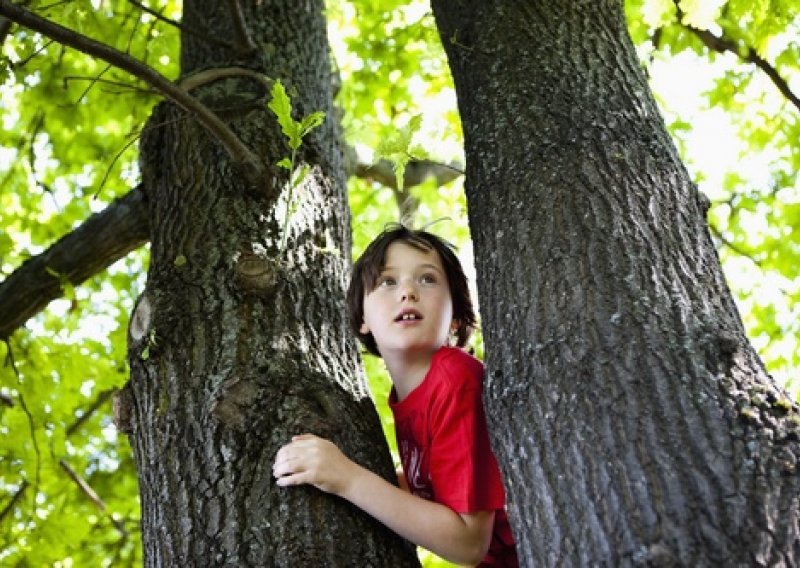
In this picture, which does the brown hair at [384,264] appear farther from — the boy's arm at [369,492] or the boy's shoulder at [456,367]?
the boy's arm at [369,492]

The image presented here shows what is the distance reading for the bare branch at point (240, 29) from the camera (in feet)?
9.78

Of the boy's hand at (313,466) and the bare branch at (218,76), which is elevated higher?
the bare branch at (218,76)

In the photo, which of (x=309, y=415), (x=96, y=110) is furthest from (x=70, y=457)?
(x=309, y=415)

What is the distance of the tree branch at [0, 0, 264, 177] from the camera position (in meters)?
1.93

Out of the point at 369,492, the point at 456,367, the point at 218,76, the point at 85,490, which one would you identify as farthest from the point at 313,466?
the point at 85,490

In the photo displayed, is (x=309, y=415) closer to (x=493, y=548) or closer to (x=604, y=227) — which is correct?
(x=493, y=548)

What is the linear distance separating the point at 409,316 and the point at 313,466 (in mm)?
584

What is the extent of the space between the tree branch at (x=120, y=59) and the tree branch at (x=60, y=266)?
1.06m

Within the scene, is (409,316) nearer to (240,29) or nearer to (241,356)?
(241,356)

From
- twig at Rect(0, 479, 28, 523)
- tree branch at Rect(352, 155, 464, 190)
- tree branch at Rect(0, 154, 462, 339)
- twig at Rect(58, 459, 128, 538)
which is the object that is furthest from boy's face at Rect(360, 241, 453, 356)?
→ tree branch at Rect(352, 155, 464, 190)

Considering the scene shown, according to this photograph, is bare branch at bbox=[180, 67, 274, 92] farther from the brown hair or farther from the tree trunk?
the brown hair

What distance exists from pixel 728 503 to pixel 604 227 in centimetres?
67

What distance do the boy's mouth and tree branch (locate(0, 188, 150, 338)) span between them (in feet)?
4.30

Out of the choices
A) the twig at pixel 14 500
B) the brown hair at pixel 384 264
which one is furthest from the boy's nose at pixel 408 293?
the twig at pixel 14 500
